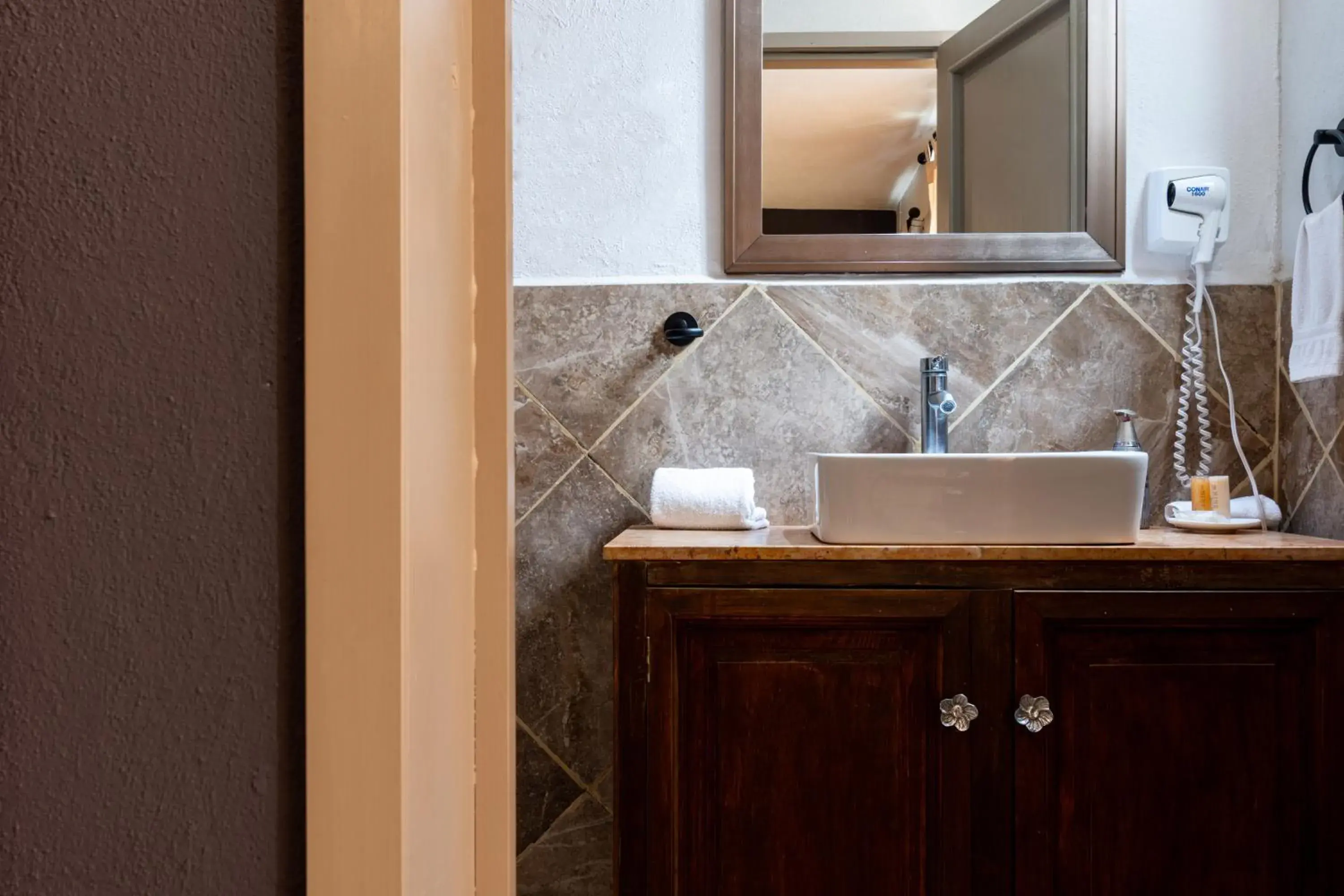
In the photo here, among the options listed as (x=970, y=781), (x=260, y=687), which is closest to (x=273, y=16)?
(x=260, y=687)

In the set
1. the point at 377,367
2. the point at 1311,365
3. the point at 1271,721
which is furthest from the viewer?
the point at 1311,365

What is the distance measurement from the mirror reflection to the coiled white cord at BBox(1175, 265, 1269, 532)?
0.91ft

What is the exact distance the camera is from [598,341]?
1616mm

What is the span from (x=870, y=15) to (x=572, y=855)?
168 cm

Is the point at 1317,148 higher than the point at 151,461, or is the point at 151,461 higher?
the point at 1317,148

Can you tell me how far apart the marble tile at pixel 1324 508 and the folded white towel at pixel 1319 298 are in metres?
0.17

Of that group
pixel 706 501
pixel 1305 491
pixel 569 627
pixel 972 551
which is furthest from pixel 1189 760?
pixel 569 627

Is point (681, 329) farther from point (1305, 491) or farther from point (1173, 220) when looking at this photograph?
point (1305, 491)

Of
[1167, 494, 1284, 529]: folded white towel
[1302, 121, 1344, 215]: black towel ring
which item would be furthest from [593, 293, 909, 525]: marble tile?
[1302, 121, 1344, 215]: black towel ring

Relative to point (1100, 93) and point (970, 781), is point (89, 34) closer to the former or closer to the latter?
point (970, 781)

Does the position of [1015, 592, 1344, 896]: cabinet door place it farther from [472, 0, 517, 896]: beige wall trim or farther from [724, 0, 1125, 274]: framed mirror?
[472, 0, 517, 896]: beige wall trim

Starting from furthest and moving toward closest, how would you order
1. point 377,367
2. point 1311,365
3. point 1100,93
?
point 1100,93 < point 1311,365 < point 377,367

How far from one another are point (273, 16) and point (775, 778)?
1.08 m

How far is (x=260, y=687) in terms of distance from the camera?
35cm
